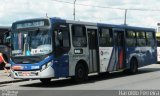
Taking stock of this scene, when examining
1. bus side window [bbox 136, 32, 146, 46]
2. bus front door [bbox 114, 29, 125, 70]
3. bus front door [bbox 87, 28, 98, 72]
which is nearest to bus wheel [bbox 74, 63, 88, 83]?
bus front door [bbox 87, 28, 98, 72]

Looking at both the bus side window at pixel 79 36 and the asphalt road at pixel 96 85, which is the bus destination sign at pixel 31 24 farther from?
the asphalt road at pixel 96 85

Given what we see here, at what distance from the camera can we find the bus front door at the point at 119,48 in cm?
2259

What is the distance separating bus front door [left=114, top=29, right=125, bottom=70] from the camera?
74.1 feet

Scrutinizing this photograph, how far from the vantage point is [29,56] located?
17.4 metres

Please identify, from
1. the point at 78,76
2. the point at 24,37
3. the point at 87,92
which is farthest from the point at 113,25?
the point at 87,92

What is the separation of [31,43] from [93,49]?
3.81 meters

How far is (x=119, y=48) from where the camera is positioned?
2294 cm

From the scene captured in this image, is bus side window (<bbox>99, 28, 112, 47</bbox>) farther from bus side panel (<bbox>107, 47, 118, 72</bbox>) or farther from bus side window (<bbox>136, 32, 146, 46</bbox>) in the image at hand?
bus side window (<bbox>136, 32, 146, 46</bbox>)

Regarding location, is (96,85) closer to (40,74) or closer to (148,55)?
(40,74)

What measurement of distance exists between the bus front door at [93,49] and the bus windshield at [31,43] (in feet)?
10.6

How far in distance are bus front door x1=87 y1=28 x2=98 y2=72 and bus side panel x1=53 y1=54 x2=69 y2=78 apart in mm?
2059

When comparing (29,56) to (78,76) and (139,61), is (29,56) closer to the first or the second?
(78,76)

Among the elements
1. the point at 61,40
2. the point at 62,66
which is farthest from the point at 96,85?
the point at 61,40

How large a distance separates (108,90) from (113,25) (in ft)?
24.7
